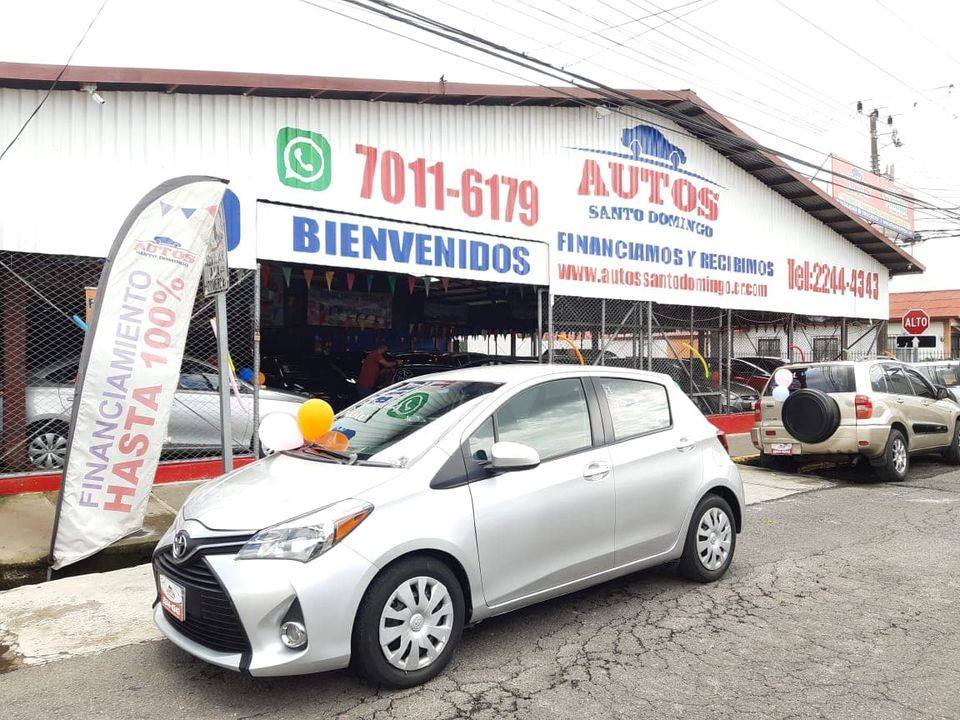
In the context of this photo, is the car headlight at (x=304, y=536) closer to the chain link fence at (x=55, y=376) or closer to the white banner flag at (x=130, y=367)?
the white banner flag at (x=130, y=367)

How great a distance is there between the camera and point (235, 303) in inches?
414

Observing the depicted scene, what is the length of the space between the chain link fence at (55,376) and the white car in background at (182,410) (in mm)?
11

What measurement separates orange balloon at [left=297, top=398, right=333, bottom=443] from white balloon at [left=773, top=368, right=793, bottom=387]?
7365 mm

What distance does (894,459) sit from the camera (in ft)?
32.1

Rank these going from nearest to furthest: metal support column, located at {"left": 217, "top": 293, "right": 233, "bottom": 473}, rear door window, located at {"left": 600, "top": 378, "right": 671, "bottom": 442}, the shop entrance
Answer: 1. rear door window, located at {"left": 600, "top": 378, "right": 671, "bottom": 442}
2. metal support column, located at {"left": 217, "top": 293, "right": 233, "bottom": 473}
3. the shop entrance

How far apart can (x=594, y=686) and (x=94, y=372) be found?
437 cm

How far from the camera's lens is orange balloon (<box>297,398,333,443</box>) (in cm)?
462

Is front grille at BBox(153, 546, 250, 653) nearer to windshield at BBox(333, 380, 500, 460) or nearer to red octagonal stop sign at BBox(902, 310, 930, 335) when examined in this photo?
windshield at BBox(333, 380, 500, 460)

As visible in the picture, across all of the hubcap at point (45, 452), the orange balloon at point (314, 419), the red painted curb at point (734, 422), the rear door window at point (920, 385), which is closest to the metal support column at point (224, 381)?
the orange balloon at point (314, 419)

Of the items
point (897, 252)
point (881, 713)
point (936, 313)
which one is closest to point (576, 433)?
point (881, 713)

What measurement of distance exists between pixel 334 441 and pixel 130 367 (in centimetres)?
241

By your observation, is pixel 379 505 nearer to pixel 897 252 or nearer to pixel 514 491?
pixel 514 491

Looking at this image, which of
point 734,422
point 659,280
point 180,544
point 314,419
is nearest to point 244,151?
point 314,419

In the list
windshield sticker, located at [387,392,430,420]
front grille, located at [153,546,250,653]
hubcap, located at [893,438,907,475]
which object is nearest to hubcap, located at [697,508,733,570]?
windshield sticker, located at [387,392,430,420]
